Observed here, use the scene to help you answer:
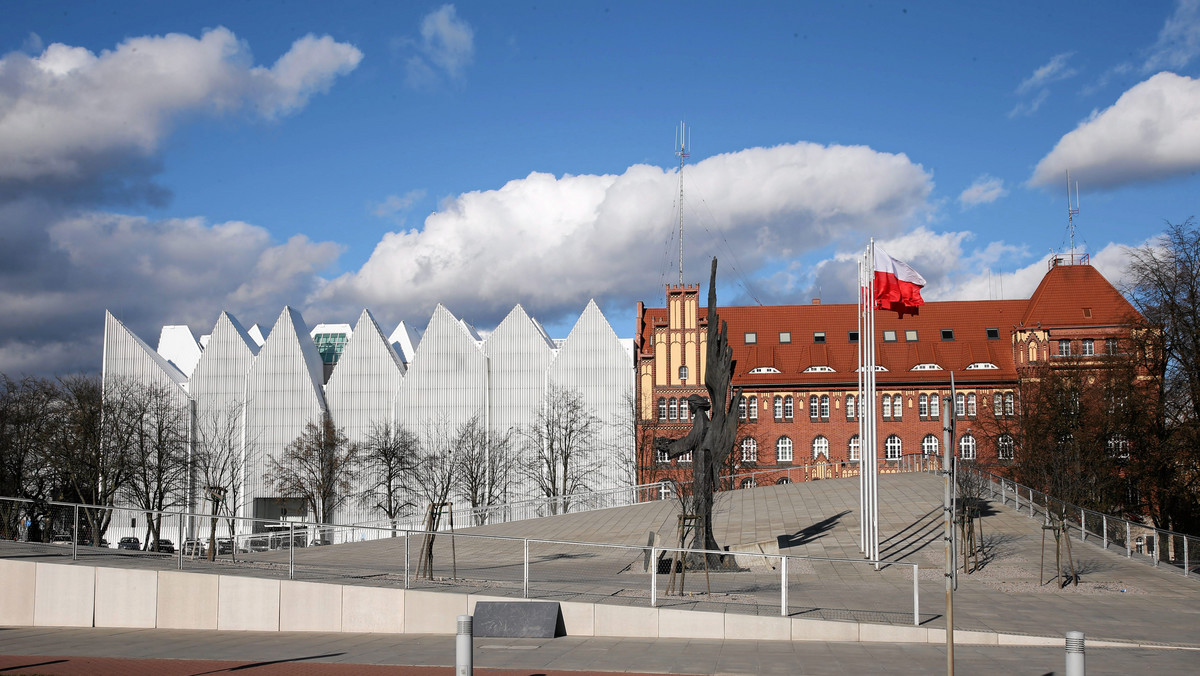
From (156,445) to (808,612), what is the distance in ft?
161

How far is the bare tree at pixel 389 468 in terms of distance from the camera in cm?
5916

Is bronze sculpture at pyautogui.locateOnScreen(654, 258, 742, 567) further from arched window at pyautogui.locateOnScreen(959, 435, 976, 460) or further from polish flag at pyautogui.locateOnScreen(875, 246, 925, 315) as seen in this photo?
arched window at pyautogui.locateOnScreen(959, 435, 976, 460)

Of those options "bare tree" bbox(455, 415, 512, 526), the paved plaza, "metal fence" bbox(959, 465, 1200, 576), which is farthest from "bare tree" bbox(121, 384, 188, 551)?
"metal fence" bbox(959, 465, 1200, 576)

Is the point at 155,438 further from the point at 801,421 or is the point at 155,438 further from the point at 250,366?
the point at 801,421

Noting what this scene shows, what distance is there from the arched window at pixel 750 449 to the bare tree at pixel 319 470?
87.9 ft

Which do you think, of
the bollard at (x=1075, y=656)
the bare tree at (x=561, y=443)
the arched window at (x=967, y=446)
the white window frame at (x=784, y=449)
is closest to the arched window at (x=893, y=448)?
the arched window at (x=967, y=446)

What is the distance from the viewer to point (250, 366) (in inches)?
2571

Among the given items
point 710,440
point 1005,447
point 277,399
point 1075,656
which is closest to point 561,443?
point 277,399

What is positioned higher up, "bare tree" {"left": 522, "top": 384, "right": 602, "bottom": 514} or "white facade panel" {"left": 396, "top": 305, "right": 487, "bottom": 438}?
"white facade panel" {"left": 396, "top": 305, "right": 487, "bottom": 438}

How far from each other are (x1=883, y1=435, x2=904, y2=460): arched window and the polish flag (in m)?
40.6

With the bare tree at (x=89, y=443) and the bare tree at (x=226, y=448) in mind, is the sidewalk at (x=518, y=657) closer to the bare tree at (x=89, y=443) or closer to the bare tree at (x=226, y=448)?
the bare tree at (x=89, y=443)

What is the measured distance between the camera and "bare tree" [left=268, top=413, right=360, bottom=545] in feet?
194

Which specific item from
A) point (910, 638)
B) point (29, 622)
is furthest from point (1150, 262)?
point (29, 622)

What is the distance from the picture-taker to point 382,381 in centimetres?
6481
